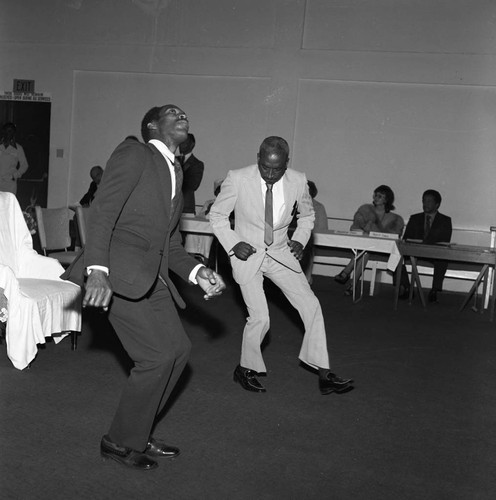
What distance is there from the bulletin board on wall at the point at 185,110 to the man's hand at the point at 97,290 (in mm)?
9287

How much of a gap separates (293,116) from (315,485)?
358 inches

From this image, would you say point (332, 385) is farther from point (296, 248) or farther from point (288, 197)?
point (288, 197)

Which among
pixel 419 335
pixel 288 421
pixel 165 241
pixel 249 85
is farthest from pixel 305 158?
pixel 165 241

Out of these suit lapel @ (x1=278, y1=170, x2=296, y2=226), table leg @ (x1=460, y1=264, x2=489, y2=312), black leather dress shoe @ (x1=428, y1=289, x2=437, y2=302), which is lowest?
black leather dress shoe @ (x1=428, y1=289, x2=437, y2=302)

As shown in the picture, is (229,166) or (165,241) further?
(229,166)

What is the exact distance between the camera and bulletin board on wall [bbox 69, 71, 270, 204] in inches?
489

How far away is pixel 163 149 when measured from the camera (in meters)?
3.59

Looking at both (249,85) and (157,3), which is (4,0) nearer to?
(157,3)

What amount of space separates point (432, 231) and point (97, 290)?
7804 millimetres

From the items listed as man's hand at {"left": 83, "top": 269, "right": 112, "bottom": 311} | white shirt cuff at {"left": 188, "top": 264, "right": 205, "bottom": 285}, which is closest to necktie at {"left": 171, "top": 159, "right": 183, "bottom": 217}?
white shirt cuff at {"left": 188, "top": 264, "right": 205, "bottom": 285}

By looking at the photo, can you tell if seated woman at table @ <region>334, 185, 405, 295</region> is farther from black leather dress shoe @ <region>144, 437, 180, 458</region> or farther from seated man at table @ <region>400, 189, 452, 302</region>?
black leather dress shoe @ <region>144, 437, 180, 458</region>

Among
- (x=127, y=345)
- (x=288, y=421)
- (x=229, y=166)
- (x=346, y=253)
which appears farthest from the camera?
(x=229, y=166)

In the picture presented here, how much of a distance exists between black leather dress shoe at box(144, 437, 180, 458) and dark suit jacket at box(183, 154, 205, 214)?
7.49 meters

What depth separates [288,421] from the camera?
181 inches
